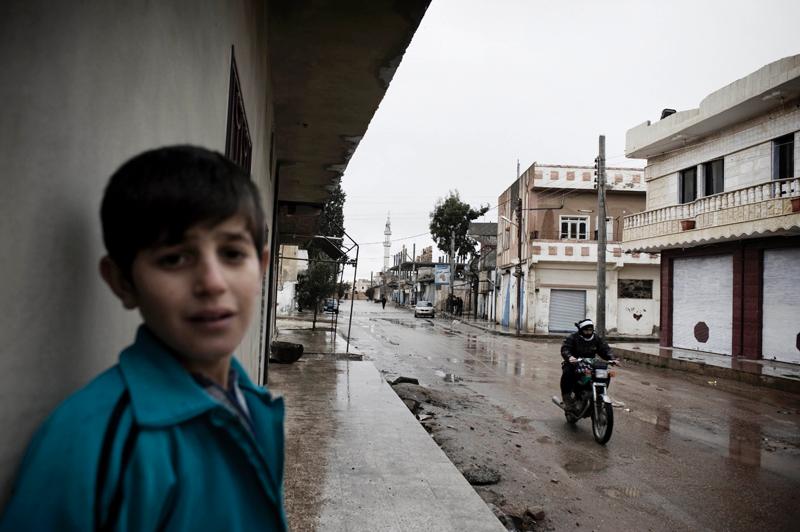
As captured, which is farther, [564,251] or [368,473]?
[564,251]

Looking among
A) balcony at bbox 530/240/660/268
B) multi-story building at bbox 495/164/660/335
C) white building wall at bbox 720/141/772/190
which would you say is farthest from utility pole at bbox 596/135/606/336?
multi-story building at bbox 495/164/660/335

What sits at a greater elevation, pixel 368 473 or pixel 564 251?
pixel 564 251

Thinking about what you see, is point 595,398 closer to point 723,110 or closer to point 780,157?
point 780,157

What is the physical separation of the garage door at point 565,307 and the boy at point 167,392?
30695mm

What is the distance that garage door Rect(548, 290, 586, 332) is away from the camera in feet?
99.6

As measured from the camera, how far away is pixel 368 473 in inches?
181

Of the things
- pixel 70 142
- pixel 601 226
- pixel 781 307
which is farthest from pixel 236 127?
pixel 601 226

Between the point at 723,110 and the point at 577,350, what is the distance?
40.1ft

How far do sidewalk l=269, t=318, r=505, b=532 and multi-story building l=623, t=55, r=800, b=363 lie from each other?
13056 millimetres

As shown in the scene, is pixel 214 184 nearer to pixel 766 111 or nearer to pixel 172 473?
pixel 172 473

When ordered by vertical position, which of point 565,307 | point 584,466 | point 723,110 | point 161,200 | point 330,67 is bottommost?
point 584,466

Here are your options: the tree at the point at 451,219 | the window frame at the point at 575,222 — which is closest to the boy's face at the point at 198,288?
the window frame at the point at 575,222

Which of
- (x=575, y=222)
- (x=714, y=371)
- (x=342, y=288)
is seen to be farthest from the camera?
(x=575, y=222)

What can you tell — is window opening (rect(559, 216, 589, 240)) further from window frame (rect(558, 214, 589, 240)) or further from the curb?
the curb
